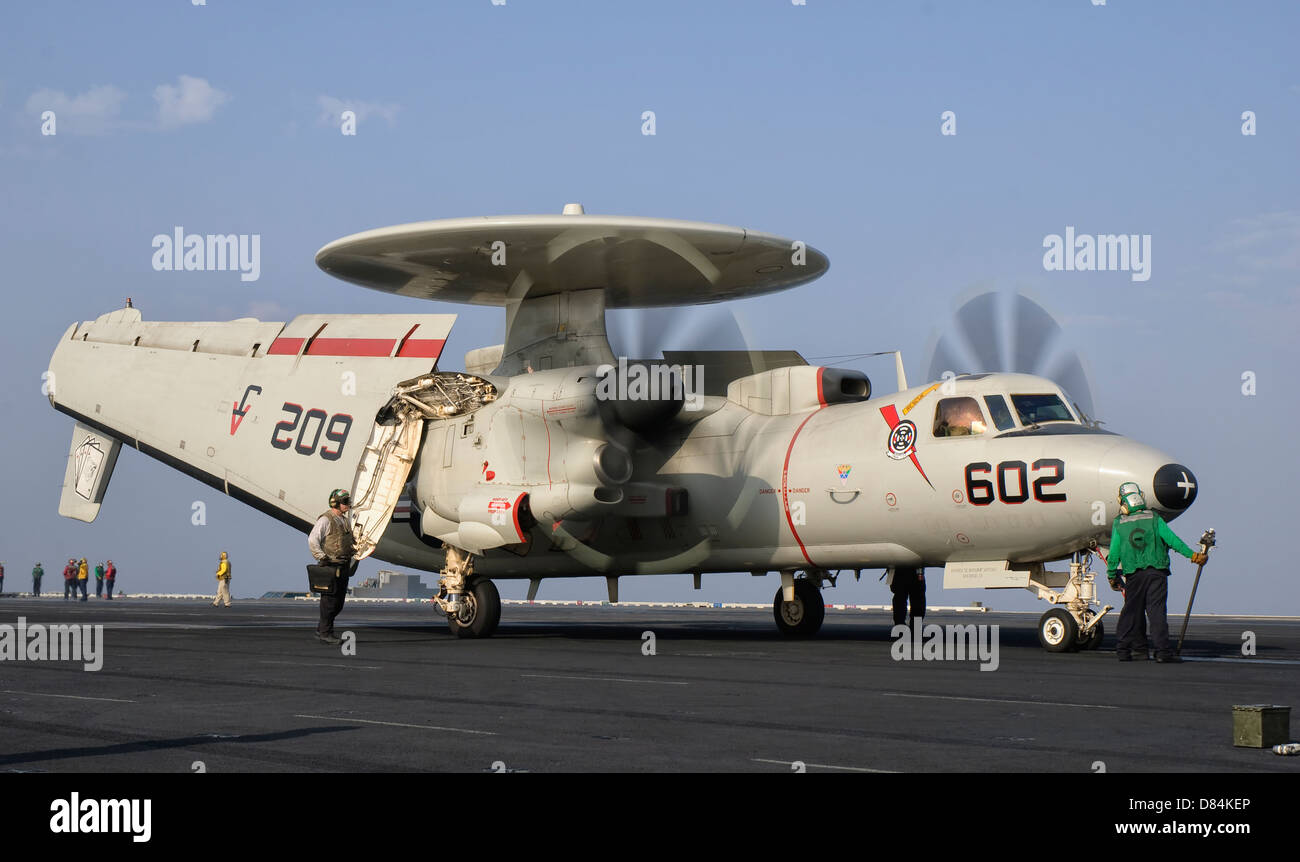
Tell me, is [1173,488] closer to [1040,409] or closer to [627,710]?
[1040,409]

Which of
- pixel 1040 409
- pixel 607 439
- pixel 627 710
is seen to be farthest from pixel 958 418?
pixel 627 710

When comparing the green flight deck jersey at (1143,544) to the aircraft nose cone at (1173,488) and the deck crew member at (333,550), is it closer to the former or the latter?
the aircraft nose cone at (1173,488)

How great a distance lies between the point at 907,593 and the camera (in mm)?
22984

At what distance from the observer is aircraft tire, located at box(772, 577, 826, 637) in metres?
22.1

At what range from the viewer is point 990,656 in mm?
16531

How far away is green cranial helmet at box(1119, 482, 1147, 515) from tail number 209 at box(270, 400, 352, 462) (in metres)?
13.9

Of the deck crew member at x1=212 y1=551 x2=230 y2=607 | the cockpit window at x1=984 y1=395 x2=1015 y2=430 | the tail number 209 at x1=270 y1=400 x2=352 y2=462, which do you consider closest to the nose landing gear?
the cockpit window at x1=984 y1=395 x2=1015 y2=430

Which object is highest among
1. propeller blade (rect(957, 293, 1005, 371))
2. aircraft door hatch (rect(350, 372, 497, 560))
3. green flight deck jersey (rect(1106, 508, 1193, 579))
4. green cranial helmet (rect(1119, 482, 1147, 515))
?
propeller blade (rect(957, 293, 1005, 371))

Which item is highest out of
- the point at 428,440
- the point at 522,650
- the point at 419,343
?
the point at 419,343

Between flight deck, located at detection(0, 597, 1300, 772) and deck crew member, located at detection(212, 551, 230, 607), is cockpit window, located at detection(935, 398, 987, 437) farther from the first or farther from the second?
deck crew member, located at detection(212, 551, 230, 607)

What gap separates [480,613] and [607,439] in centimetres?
402
